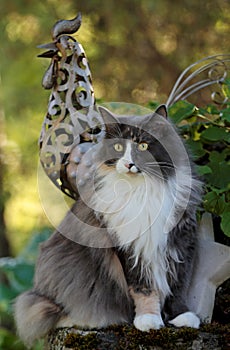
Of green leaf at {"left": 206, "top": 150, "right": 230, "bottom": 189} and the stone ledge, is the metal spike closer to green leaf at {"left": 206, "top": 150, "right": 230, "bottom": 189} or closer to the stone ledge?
green leaf at {"left": 206, "top": 150, "right": 230, "bottom": 189}

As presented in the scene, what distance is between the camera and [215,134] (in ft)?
6.51

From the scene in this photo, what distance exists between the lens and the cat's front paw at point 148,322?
4.96ft

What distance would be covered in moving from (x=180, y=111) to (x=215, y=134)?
144 millimetres

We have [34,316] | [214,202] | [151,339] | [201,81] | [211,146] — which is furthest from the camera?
[201,81]

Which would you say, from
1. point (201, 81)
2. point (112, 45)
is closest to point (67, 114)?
point (201, 81)

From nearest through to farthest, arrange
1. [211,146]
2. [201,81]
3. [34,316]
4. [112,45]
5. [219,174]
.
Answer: [34,316]
[219,174]
[211,146]
[201,81]
[112,45]

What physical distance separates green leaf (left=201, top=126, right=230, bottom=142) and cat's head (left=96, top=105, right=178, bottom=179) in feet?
1.38

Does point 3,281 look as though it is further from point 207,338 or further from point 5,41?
point 207,338

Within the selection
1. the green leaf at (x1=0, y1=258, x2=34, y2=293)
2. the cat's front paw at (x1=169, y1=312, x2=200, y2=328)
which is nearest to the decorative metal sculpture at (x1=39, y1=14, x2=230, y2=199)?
the cat's front paw at (x1=169, y1=312, x2=200, y2=328)

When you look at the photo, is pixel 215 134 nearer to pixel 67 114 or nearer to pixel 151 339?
pixel 67 114

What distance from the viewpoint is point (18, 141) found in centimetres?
439

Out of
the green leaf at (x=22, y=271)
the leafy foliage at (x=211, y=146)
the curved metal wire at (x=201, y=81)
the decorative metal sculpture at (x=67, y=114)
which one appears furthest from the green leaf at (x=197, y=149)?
the green leaf at (x=22, y=271)

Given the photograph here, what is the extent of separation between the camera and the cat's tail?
1.70 metres

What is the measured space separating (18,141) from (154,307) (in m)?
3.02
